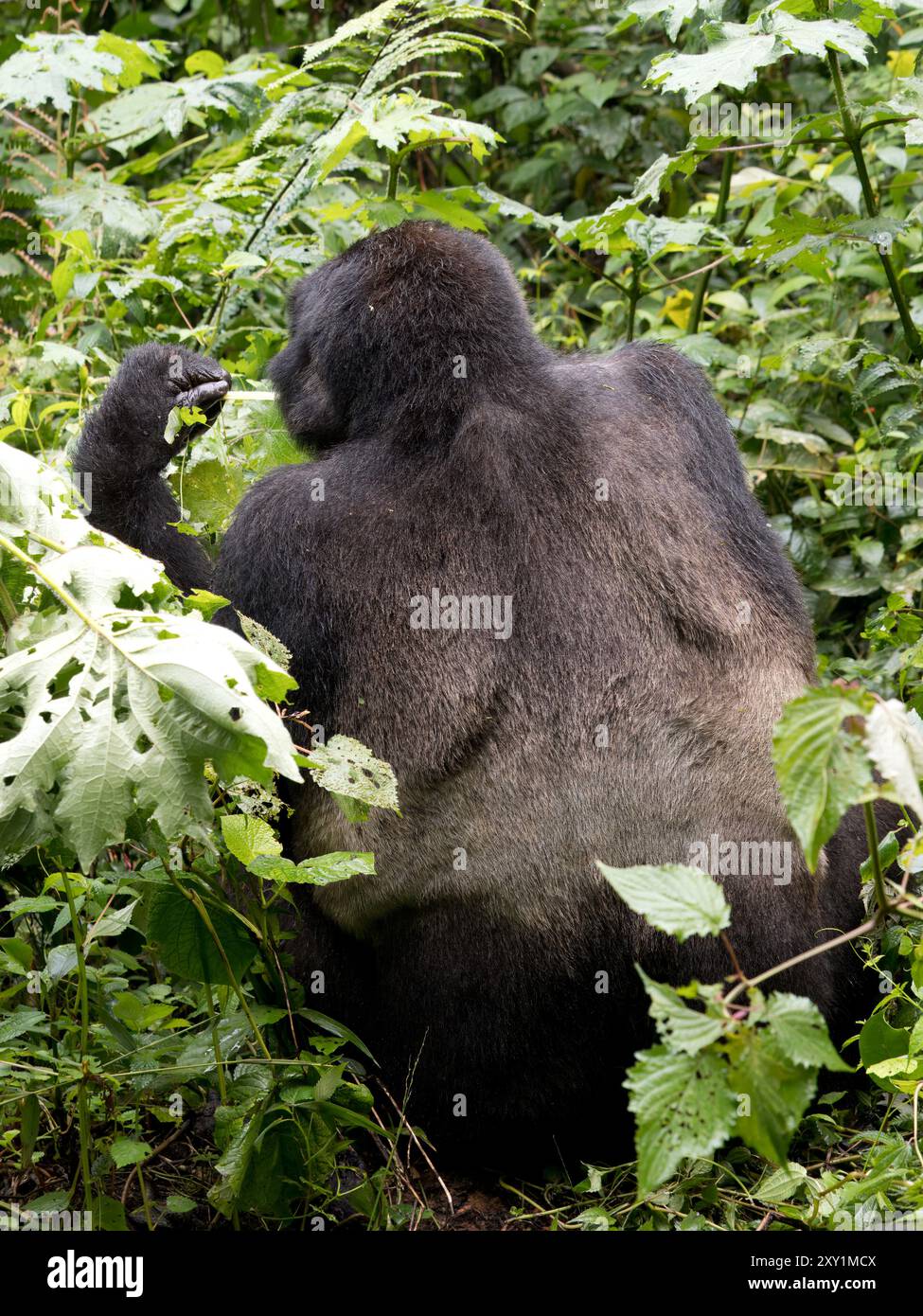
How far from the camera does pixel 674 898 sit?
1.84 m

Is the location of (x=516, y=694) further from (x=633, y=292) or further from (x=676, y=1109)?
(x=633, y=292)

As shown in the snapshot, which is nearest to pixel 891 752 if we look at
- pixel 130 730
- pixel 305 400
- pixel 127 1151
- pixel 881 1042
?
pixel 130 730

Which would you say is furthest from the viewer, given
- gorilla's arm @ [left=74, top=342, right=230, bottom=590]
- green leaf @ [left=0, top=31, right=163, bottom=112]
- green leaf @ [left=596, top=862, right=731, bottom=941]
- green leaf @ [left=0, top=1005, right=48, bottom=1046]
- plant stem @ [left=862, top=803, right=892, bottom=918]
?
green leaf @ [left=0, top=31, right=163, bottom=112]

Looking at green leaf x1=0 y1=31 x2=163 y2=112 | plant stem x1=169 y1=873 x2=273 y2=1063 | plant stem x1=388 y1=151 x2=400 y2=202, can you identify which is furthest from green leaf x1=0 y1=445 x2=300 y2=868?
green leaf x1=0 y1=31 x2=163 y2=112

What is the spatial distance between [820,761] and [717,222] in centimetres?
356

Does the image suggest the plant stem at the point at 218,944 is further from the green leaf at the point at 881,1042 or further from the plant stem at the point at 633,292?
the plant stem at the point at 633,292

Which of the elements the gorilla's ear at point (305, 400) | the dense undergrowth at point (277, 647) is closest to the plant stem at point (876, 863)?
the dense undergrowth at point (277, 647)

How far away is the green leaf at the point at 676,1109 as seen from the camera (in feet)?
5.55

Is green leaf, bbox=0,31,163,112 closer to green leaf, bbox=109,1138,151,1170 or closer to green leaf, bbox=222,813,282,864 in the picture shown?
green leaf, bbox=222,813,282,864

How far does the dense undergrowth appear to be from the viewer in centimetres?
196

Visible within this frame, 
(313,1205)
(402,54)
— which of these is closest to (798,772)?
(313,1205)
